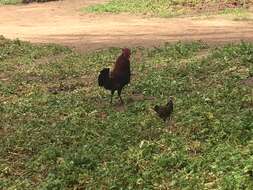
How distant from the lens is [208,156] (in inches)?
303

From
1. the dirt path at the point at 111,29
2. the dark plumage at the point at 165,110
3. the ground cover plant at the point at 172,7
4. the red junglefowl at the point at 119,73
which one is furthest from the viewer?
the ground cover plant at the point at 172,7

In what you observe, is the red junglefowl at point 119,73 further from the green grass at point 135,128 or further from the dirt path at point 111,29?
the dirt path at point 111,29

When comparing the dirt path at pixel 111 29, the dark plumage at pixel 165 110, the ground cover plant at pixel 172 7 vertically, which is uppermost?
the dark plumage at pixel 165 110

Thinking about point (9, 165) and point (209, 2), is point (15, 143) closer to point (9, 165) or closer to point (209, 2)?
point (9, 165)

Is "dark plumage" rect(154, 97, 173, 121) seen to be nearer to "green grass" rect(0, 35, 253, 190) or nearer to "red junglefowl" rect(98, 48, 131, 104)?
"green grass" rect(0, 35, 253, 190)

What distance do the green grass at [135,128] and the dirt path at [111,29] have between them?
3.60 m

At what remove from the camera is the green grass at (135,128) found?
24.9ft

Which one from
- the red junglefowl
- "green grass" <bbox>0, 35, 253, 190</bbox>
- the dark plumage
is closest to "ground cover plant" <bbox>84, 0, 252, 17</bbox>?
"green grass" <bbox>0, 35, 253, 190</bbox>

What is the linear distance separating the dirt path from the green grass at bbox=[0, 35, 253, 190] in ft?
11.8

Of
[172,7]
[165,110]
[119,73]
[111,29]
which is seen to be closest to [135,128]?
[165,110]

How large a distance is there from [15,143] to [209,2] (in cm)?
1815

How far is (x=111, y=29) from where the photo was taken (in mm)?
22109

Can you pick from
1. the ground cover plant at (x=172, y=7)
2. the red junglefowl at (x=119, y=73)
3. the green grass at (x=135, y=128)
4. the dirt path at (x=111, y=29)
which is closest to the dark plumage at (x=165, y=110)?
the green grass at (x=135, y=128)

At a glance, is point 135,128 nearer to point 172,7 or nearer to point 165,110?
point 165,110
